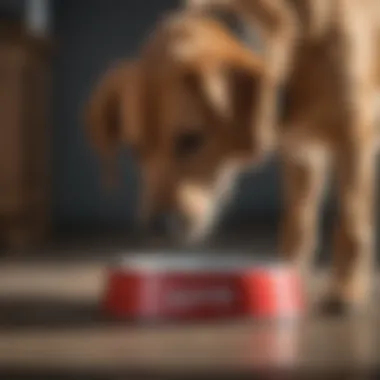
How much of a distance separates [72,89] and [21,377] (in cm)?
239

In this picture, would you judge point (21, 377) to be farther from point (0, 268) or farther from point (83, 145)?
point (83, 145)

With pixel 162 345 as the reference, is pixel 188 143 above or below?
above

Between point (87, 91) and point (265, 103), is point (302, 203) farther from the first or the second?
point (87, 91)

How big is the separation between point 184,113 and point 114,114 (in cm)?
9

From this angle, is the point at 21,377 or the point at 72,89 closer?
the point at 21,377

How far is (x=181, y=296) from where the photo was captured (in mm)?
1179

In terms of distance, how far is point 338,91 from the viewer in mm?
1224

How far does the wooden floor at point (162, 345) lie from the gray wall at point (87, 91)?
6.09 ft

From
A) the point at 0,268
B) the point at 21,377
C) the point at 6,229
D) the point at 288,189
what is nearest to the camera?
the point at 21,377

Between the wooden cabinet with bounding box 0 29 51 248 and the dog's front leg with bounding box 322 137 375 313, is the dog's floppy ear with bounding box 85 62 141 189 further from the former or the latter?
the wooden cabinet with bounding box 0 29 51 248

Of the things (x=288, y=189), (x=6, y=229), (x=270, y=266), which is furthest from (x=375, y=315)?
(x=6, y=229)

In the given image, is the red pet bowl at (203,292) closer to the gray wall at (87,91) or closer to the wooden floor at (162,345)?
the wooden floor at (162,345)

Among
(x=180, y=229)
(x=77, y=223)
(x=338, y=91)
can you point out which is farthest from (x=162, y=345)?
(x=77, y=223)

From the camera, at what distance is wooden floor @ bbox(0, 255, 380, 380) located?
91cm
